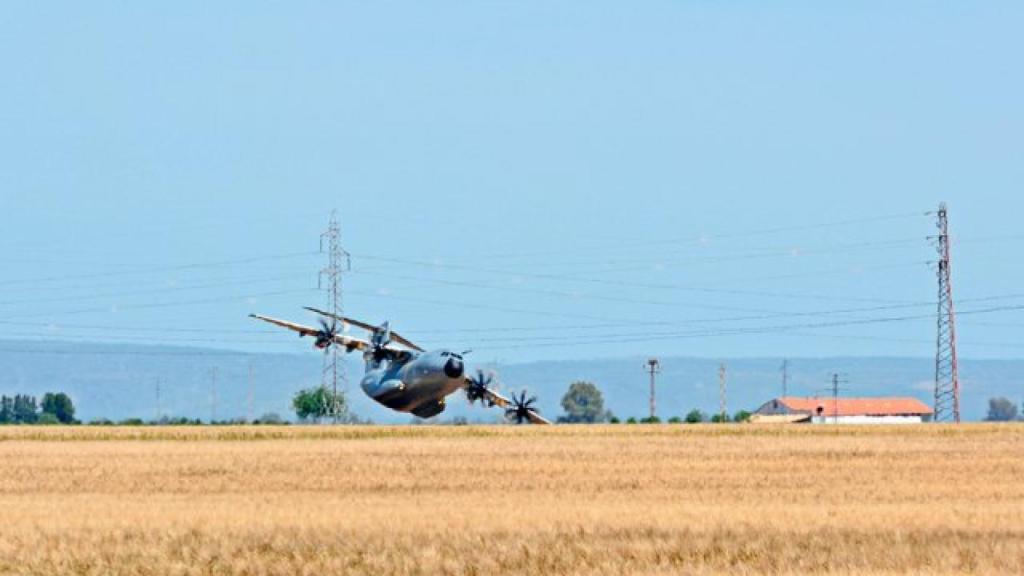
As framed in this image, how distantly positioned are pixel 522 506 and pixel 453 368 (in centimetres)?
9238

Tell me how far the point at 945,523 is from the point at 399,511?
1275 centimetres

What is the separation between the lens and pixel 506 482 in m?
65.9

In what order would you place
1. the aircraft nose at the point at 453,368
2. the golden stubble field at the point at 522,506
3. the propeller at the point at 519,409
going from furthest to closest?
the propeller at the point at 519,409 < the aircraft nose at the point at 453,368 < the golden stubble field at the point at 522,506

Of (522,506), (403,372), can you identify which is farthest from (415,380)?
(522,506)

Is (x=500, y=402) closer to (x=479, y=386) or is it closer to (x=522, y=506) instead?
(x=479, y=386)

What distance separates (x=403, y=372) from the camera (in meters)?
152

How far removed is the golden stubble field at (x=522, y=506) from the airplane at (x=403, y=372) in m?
44.2

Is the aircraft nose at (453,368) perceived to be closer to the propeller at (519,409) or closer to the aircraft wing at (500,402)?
the aircraft wing at (500,402)

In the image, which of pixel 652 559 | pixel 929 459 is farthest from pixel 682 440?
pixel 652 559

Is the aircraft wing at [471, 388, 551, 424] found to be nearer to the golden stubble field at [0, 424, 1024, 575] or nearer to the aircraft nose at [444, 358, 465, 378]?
the aircraft nose at [444, 358, 465, 378]

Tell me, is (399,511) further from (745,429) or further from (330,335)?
(330,335)

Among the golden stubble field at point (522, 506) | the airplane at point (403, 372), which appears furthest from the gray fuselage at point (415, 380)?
the golden stubble field at point (522, 506)

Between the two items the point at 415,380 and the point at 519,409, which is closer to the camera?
the point at 415,380

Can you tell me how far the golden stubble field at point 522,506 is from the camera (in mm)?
38938
